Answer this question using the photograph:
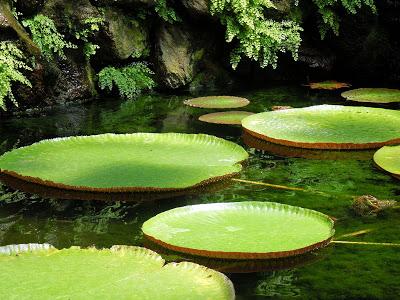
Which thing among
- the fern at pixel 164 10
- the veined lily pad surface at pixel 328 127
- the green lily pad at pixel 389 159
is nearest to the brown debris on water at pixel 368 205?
the green lily pad at pixel 389 159

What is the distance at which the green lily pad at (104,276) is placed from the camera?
2625 mm

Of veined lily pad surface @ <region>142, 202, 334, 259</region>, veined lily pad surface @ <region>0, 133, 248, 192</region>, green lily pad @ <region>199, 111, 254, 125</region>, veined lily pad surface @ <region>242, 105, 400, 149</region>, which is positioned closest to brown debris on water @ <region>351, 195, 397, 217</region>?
veined lily pad surface @ <region>142, 202, 334, 259</region>

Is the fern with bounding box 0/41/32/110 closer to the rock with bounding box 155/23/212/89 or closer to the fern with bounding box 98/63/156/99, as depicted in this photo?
the fern with bounding box 98/63/156/99

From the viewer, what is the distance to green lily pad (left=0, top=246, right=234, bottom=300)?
2.62 m

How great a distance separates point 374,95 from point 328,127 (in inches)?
75.7

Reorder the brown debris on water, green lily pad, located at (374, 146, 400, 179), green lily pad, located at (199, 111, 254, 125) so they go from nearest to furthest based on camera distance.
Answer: the brown debris on water → green lily pad, located at (374, 146, 400, 179) → green lily pad, located at (199, 111, 254, 125)

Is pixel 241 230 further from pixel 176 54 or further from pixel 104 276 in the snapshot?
pixel 176 54

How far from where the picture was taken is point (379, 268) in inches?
121

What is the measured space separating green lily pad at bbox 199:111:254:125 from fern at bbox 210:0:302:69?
1484 mm

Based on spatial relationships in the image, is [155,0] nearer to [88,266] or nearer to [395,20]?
[395,20]

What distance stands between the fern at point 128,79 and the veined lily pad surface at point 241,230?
4.01m

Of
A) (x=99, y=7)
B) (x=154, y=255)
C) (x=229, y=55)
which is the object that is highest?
(x=99, y=7)

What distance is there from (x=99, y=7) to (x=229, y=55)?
70.1 inches

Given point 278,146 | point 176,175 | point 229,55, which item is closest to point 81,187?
point 176,175
